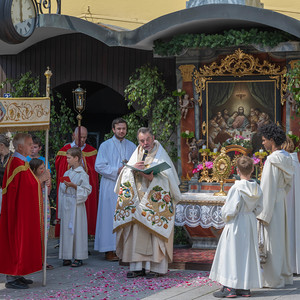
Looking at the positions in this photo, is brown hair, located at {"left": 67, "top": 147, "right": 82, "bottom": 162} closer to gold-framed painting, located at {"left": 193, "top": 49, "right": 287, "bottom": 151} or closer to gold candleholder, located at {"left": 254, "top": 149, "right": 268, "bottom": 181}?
gold-framed painting, located at {"left": 193, "top": 49, "right": 287, "bottom": 151}

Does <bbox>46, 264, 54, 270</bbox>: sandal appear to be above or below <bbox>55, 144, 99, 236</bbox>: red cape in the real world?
below

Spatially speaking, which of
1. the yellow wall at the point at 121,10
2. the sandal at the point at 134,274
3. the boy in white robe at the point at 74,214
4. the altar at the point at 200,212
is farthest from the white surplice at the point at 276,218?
the yellow wall at the point at 121,10

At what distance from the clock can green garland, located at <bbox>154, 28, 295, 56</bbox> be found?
2.22 meters

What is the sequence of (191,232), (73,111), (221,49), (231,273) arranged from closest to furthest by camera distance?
(231,273)
(191,232)
(221,49)
(73,111)

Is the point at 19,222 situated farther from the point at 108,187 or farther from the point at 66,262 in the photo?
the point at 108,187

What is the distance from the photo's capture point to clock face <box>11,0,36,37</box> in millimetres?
9613

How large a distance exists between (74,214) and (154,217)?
1436 millimetres

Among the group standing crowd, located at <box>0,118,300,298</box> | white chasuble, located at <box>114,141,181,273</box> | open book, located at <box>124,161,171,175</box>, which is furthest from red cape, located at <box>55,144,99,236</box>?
open book, located at <box>124,161,171,175</box>

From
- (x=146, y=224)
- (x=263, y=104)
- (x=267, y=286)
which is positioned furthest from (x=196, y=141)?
(x=267, y=286)

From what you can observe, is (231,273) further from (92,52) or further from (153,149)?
(92,52)

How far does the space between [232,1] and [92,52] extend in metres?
2.83

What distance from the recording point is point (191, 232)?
406 inches

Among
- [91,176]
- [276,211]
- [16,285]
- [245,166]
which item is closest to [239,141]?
[91,176]

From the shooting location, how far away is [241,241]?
279 inches
